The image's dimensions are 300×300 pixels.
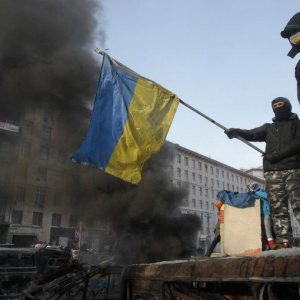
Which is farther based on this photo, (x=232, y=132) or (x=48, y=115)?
(x=48, y=115)

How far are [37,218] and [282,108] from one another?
1214 inches

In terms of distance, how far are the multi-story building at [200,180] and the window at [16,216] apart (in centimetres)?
2424

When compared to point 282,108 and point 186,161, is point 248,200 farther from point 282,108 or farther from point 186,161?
point 186,161

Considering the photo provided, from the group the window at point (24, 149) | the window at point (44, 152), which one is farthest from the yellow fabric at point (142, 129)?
the window at point (24, 149)

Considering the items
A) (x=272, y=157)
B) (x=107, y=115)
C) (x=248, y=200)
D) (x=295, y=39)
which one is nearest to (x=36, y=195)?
(x=107, y=115)

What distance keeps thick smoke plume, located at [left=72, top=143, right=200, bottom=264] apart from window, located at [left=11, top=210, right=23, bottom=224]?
459 inches

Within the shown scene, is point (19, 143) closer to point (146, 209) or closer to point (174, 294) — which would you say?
point (146, 209)

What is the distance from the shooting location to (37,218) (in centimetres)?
3139

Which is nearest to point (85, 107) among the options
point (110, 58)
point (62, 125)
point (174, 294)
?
point (62, 125)

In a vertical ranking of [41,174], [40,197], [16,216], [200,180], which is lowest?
[16,216]

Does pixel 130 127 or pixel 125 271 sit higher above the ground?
pixel 130 127

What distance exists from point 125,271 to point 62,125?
1659cm

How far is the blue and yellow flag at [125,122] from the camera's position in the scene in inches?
165

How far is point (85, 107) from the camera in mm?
17828
